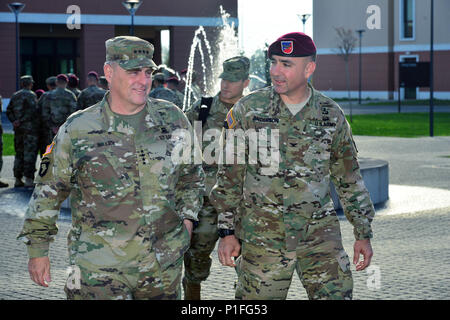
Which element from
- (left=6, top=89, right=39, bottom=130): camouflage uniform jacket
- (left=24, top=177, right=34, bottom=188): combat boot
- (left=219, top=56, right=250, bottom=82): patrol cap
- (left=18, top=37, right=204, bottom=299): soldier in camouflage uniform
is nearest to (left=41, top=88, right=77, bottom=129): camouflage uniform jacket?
(left=6, top=89, right=39, bottom=130): camouflage uniform jacket

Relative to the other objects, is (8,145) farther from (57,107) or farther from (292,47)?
(292,47)

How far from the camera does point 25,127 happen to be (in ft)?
52.7

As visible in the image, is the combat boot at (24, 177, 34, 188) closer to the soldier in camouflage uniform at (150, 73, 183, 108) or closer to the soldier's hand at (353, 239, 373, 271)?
the soldier in camouflage uniform at (150, 73, 183, 108)

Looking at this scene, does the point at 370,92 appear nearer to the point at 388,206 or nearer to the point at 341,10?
the point at 341,10

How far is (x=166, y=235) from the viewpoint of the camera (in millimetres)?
4359

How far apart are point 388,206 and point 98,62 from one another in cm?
3732

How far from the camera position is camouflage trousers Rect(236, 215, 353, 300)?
466cm

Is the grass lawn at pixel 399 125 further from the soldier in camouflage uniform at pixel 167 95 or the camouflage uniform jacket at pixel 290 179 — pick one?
the camouflage uniform jacket at pixel 290 179

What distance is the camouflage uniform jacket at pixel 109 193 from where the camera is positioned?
4215 millimetres

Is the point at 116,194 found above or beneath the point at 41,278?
above

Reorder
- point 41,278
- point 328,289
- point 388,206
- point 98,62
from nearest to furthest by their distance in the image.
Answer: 1. point 41,278
2. point 328,289
3. point 388,206
4. point 98,62

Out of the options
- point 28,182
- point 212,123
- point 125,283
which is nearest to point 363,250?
point 125,283

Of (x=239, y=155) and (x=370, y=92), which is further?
(x=370, y=92)
